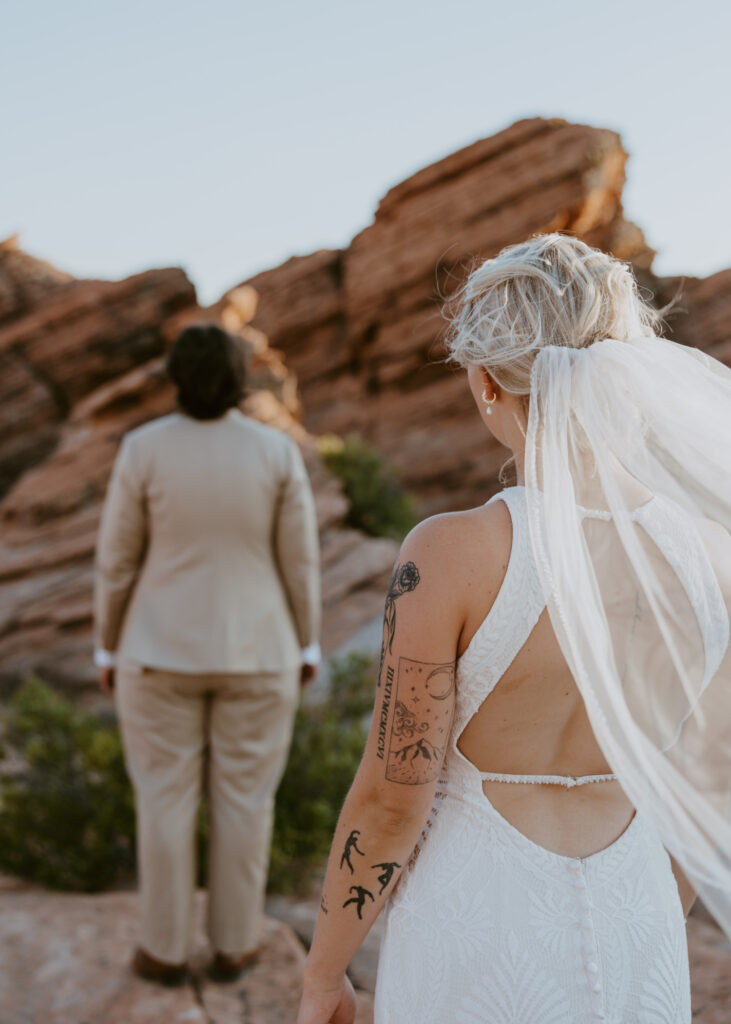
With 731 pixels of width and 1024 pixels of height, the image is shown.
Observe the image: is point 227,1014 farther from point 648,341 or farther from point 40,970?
point 648,341

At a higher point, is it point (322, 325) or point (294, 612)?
point (322, 325)

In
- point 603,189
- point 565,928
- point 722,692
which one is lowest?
point 565,928

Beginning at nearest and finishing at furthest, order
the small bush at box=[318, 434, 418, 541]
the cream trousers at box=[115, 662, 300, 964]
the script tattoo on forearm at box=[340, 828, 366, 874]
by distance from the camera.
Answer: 1. the script tattoo on forearm at box=[340, 828, 366, 874]
2. the cream trousers at box=[115, 662, 300, 964]
3. the small bush at box=[318, 434, 418, 541]

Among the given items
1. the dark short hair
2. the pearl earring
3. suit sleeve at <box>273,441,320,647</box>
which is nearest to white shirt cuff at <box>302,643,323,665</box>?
suit sleeve at <box>273,441,320,647</box>

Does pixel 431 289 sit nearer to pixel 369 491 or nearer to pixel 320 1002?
pixel 369 491

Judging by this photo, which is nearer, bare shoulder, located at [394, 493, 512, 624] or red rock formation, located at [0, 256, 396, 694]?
bare shoulder, located at [394, 493, 512, 624]

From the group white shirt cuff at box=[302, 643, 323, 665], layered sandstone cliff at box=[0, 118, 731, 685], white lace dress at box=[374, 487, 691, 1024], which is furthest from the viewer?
layered sandstone cliff at box=[0, 118, 731, 685]

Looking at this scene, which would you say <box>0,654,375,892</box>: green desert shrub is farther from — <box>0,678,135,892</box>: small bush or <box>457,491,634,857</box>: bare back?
<box>457,491,634,857</box>: bare back

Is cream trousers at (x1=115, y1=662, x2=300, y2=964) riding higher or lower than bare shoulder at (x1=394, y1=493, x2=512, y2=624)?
lower

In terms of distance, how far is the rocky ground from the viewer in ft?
10.2

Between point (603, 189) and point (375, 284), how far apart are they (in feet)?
16.3

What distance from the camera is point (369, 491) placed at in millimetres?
10961

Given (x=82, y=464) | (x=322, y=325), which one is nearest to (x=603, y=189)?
(x=322, y=325)

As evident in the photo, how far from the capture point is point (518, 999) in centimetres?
133
